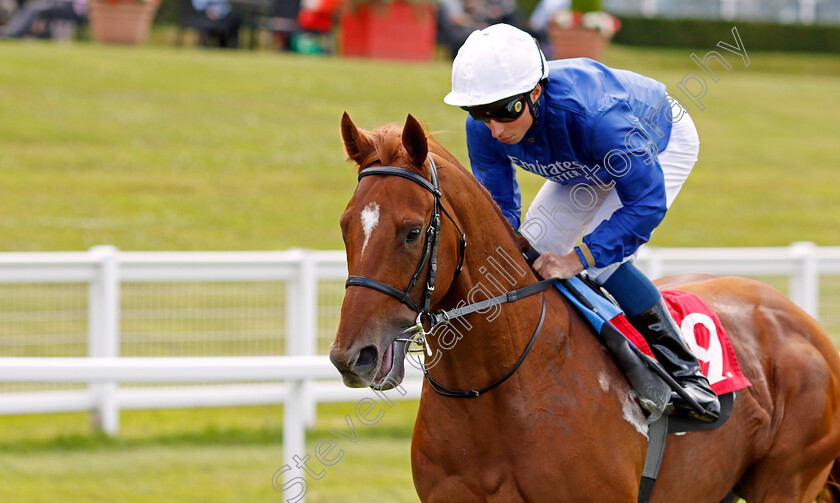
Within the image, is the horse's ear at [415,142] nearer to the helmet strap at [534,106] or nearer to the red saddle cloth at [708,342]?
the helmet strap at [534,106]

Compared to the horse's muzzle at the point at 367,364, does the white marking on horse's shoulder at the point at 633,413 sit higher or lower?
lower

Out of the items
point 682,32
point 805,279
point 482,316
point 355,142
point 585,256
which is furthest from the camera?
point 682,32

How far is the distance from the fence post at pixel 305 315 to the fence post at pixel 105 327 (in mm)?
1087

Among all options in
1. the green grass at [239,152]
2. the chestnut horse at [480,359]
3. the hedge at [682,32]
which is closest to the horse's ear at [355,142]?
the chestnut horse at [480,359]

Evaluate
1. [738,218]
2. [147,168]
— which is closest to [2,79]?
[147,168]

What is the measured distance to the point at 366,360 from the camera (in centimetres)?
231

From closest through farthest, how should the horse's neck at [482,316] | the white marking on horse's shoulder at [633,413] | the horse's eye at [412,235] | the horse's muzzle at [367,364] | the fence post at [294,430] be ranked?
the horse's muzzle at [367,364]
the horse's eye at [412,235]
the horse's neck at [482,316]
the white marking on horse's shoulder at [633,413]
the fence post at [294,430]

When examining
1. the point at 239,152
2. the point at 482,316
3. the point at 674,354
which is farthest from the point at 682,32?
the point at 482,316

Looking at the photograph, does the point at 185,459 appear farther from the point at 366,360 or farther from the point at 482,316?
the point at 366,360

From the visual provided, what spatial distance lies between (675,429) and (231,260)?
381 cm

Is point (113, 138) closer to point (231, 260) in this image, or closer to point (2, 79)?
point (2, 79)

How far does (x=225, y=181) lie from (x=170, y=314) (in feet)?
18.5

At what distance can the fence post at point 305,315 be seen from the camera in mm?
6355

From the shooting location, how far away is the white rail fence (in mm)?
5969
